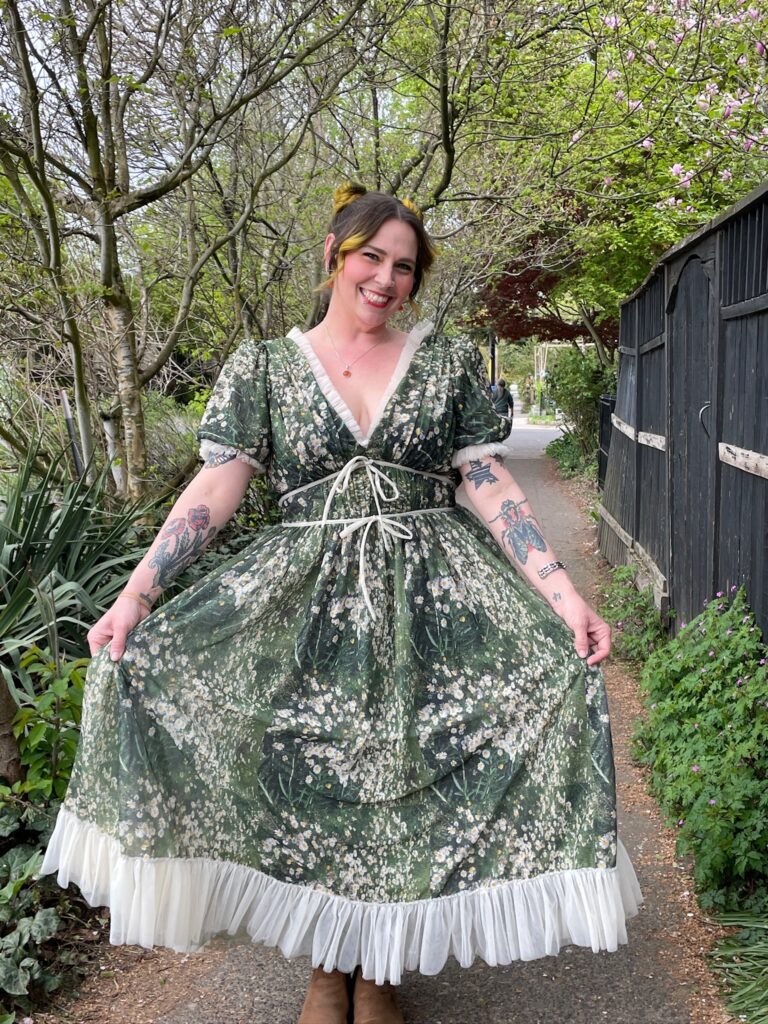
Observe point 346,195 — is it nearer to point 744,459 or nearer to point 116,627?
point 116,627

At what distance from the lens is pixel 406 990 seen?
111 inches

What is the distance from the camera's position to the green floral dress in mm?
2314

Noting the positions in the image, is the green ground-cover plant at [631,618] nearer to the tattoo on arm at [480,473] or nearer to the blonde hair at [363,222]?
the tattoo on arm at [480,473]

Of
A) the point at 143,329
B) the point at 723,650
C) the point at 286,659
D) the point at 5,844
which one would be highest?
the point at 143,329

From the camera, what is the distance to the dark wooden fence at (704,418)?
144 inches

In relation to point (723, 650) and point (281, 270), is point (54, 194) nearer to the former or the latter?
point (281, 270)

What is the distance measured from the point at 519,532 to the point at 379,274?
73 cm

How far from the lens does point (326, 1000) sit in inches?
101

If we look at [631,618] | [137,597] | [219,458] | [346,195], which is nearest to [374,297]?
[346,195]

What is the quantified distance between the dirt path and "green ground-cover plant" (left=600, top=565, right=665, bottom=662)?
7.75 feet

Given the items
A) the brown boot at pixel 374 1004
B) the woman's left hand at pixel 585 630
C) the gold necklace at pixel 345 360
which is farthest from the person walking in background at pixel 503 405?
the brown boot at pixel 374 1004

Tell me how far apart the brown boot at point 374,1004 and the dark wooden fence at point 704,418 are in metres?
1.80

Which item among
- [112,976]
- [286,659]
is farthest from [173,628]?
[112,976]

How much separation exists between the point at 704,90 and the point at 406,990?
671cm
